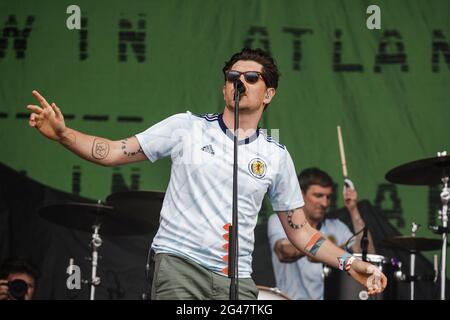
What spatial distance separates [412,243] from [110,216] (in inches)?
99.5

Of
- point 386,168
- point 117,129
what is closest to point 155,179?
point 117,129

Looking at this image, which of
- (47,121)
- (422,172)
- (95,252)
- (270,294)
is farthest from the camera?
(95,252)

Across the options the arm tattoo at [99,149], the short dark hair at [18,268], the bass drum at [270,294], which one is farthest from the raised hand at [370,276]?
the short dark hair at [18,268]

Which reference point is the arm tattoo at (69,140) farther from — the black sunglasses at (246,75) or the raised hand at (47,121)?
the black sunglasses at (246,75)

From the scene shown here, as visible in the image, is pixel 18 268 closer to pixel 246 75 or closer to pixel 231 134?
pixel 231 134

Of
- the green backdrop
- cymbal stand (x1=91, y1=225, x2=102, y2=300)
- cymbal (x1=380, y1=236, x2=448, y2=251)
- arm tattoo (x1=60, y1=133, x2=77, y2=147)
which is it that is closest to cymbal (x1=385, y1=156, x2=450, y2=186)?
cymbal (x1=380, y1=236, x2=448, y2=251)

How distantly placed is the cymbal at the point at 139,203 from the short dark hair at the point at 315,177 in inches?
61.8

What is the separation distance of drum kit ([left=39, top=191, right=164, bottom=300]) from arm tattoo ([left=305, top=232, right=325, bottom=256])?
93.3 inches

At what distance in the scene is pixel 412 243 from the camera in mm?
7391

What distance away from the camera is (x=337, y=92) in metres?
8.17

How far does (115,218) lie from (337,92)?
2428 mm

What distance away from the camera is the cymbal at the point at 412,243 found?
7316 mm

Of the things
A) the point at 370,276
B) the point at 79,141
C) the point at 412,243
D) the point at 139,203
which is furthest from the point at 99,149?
the point at 412,243
